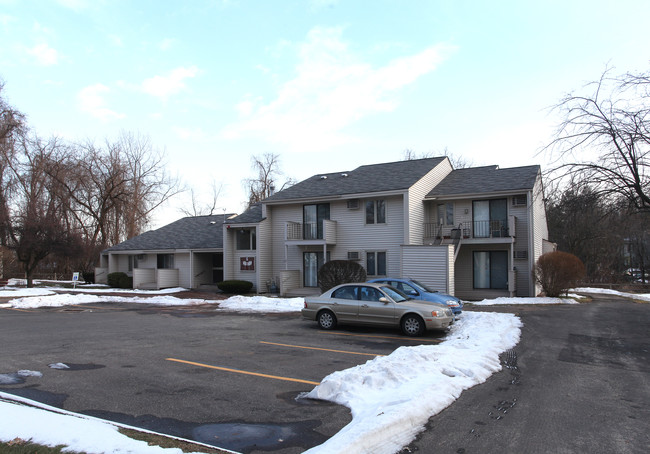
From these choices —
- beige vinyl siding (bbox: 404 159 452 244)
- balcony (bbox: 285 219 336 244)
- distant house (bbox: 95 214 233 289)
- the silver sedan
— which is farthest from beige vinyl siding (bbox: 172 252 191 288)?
the silver sedan

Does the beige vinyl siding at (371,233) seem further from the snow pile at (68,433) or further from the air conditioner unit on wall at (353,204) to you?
the snow pile at (68,433)

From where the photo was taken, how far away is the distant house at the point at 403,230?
23.2m

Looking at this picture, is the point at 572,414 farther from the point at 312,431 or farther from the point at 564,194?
the point at 564,194

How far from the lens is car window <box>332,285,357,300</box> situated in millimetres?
12832

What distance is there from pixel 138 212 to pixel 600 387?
48439 millimetres

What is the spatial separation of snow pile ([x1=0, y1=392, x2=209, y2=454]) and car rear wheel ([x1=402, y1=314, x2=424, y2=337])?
829cm

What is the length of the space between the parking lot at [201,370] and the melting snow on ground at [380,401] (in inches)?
16.4

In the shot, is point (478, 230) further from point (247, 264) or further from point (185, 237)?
point (185, 237)

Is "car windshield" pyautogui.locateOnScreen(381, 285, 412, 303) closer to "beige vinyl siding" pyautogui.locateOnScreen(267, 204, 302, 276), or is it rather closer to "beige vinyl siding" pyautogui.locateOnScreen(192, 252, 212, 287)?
"beige vinyl siding" pyautogui.locateOnScreen(267, 204, 302, 276)

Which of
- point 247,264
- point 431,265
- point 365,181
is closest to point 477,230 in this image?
point 431,265

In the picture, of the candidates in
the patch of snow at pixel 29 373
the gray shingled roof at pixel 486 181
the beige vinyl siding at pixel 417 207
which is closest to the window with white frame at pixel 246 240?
the beige vinyl siding at pixel 417 207

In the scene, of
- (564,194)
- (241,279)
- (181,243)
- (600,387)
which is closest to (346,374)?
(600,387)

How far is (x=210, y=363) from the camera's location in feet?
28.8

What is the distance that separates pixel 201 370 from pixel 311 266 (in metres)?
19.3
